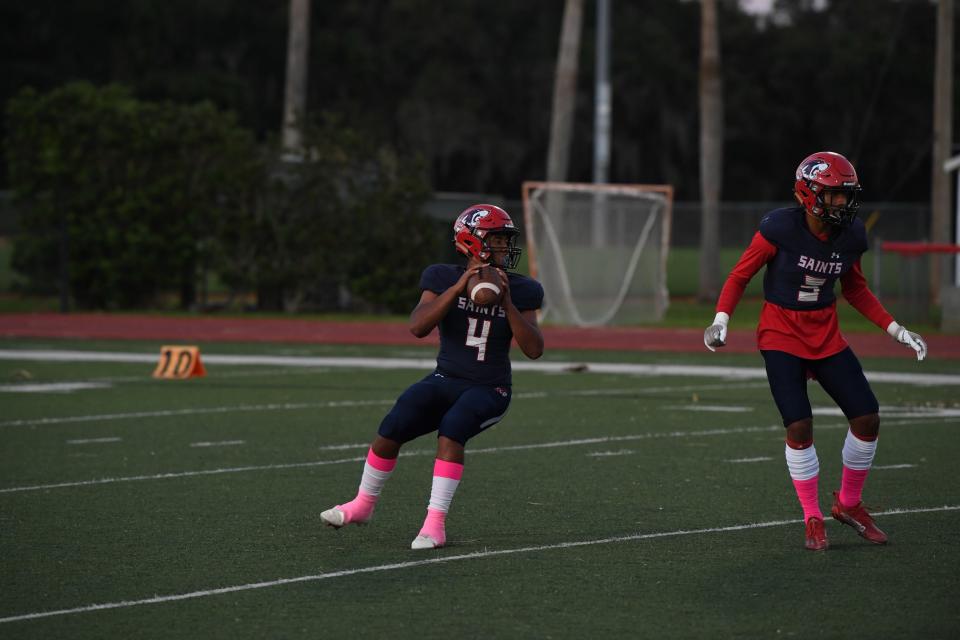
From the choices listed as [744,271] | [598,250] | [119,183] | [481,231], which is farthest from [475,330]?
[119,183]

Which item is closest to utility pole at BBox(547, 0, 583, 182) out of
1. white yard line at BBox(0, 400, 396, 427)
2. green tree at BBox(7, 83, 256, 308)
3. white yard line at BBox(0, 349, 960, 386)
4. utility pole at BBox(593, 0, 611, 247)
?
utility pole at BBox(593, 0, 611, 247)

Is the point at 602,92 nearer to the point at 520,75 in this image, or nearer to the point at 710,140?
the point at 710,140

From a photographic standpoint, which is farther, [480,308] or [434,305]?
[480,308]

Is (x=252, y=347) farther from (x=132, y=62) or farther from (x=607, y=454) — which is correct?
(x=132, y=62)

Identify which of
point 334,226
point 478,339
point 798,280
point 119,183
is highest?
point 119,183

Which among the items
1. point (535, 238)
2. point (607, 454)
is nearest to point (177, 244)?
point (535, 238)

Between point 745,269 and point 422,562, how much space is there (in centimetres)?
229

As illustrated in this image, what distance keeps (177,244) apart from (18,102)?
13.1 feet

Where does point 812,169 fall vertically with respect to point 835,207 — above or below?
above

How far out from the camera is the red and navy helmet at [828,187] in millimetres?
8227

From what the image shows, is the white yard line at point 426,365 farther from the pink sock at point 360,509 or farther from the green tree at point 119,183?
the pink sock at point 360,509

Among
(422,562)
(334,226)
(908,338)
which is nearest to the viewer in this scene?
(422,562)

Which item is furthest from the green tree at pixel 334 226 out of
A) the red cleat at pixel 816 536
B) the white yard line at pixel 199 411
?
the red cleat at pixel 816 536

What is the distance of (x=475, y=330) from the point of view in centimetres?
824
